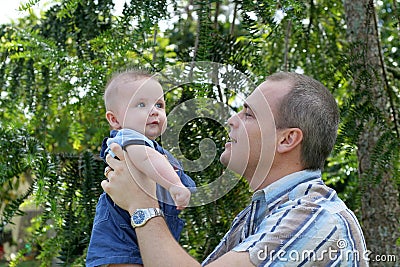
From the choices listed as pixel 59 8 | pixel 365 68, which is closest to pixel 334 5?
pixel 365 68

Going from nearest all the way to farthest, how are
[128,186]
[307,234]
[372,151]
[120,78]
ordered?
[307,234] → [128,186] → [120,78] → [372,151]

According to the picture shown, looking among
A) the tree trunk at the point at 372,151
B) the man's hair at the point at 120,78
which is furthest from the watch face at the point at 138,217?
the tree trunk at the point at 372,151

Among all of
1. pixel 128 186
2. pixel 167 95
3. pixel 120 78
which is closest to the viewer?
pixel 128 186

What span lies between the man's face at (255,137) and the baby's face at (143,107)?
171 mm

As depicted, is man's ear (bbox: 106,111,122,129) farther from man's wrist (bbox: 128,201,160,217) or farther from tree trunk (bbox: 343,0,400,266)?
tree trunk (bbox: 343,0,400,266)

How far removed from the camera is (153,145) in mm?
1489

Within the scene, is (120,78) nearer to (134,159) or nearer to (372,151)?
(134,159)

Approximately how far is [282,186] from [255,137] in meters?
0.13

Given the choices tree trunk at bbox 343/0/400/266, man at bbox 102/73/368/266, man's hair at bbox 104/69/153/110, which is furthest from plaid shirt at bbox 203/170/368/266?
tree trunk at bbox 343/0/400/266

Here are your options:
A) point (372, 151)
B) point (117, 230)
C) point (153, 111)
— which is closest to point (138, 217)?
point (117, 230)

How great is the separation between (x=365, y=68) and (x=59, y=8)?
1.05m

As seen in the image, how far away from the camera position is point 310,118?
1.48 m

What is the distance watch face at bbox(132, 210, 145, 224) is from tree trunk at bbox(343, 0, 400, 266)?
42.3 inches

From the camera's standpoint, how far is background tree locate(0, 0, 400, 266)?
1.80 m
